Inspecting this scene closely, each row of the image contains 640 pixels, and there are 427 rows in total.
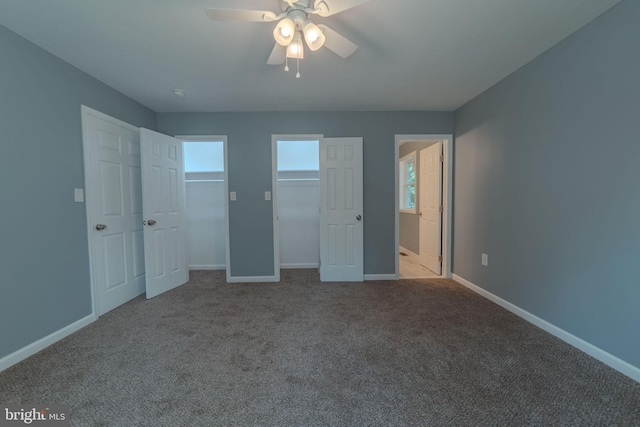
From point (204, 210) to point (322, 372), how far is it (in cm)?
348

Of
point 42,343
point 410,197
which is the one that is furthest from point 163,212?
point 410,197

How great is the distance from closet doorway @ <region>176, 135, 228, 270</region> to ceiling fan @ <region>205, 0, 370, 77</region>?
2971mm

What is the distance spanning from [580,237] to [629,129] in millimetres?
771

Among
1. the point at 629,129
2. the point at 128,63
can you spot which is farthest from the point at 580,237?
the point at 128,63

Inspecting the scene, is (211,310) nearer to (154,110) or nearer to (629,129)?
(154,110)

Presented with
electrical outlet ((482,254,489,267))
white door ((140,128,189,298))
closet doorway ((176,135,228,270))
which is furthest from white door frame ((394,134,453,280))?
white door ((140,128,189,298))

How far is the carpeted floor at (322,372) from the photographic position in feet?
4.34

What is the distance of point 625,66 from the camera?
1576mm

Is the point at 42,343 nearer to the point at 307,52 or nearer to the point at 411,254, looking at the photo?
the point at 307,52

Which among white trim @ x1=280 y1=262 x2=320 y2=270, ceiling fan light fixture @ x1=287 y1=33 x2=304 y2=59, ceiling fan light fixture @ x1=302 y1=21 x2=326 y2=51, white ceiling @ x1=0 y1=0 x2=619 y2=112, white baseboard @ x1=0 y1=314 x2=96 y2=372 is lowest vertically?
white trim @ x1=280 y1=262 x2=320 y2=270

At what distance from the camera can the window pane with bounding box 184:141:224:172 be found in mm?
4266

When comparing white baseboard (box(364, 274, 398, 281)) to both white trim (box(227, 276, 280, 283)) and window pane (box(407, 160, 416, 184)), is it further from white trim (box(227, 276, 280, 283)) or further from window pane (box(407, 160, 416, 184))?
window pane (box(407, 160, 416, 184))

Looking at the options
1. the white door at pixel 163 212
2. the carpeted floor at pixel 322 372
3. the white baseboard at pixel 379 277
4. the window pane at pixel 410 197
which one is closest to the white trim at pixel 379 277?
the white baseboard at pixel 379 277

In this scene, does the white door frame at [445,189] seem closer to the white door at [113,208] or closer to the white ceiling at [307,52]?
the white ceiling at [307,52]
